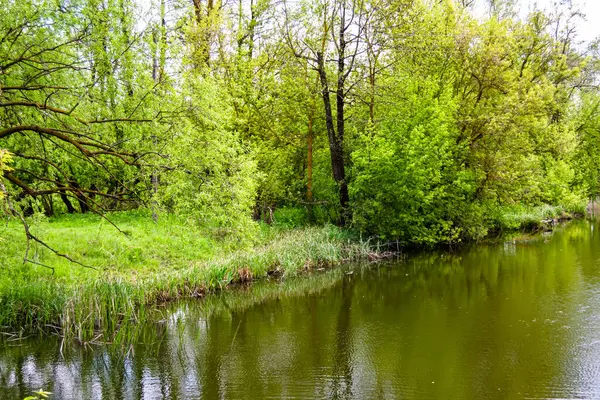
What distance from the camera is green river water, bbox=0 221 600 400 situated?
22.5ft

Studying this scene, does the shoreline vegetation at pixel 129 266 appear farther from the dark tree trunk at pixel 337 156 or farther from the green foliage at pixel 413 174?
the dark tree trunk at pixel 337 156

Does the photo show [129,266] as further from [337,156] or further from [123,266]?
[337,156]

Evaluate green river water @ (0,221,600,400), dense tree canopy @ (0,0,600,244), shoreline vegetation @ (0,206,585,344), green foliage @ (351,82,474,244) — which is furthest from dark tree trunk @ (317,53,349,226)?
green river water @ (0,221,600,400)

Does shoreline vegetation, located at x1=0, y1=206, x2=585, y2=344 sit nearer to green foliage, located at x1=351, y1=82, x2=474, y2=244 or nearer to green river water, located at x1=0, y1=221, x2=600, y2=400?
green river water, located at x1=0, y1=221, x2=600, y2=400

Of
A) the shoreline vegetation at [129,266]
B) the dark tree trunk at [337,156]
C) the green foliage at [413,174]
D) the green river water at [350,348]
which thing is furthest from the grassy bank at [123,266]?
the dark tree trunk at [337,156]

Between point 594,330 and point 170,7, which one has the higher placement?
point 170,7

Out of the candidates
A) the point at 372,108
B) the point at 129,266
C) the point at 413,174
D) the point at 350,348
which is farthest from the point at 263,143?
the point at 350,348

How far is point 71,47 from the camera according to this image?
Answer: 9430 millimetres

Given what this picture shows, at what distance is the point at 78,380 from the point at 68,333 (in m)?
1.75

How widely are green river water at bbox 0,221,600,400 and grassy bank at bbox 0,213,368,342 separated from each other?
0.49m

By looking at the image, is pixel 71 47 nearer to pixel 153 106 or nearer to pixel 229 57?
pixel 153 106

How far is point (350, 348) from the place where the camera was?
27.8 feet

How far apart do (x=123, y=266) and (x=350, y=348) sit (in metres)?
6.49

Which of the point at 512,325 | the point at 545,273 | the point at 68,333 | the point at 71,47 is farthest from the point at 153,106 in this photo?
the point at 545,273
